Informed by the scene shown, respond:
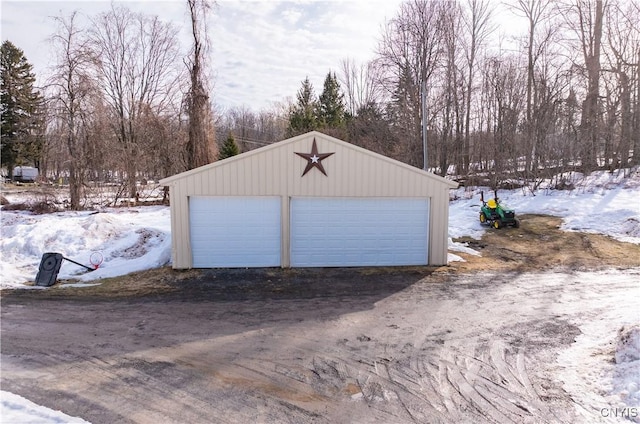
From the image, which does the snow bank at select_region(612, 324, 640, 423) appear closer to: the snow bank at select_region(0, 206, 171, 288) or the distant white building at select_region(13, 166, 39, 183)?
the snow bank at select_region(0, 206, 171, 288)

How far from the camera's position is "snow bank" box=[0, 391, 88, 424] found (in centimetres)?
377

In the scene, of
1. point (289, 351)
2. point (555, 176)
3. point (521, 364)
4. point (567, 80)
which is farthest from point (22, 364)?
point (567, 80)

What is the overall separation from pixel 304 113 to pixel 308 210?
27181 millimetres

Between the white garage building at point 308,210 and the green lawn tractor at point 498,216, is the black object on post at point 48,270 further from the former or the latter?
the green lawn tractor at point 498,216

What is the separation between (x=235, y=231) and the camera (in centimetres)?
1037

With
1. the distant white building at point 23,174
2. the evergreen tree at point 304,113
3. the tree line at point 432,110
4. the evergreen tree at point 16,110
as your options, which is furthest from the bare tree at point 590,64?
the distant white building at point 23,174

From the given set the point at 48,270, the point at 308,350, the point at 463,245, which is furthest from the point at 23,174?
the point at 308,350

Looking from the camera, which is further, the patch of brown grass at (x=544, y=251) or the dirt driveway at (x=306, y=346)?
the patch of brown grass at (x=544, y=251)

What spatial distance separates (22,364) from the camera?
519 cm

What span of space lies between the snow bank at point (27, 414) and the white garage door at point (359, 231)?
6.94 meters

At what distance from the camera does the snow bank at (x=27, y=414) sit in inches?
148

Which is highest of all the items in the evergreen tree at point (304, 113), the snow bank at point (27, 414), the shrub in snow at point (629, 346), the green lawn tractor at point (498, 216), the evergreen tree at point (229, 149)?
the evergreen tree at point (304, 113)

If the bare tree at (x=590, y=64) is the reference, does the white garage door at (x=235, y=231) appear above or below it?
below

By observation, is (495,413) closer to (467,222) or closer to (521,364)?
(521,364)
